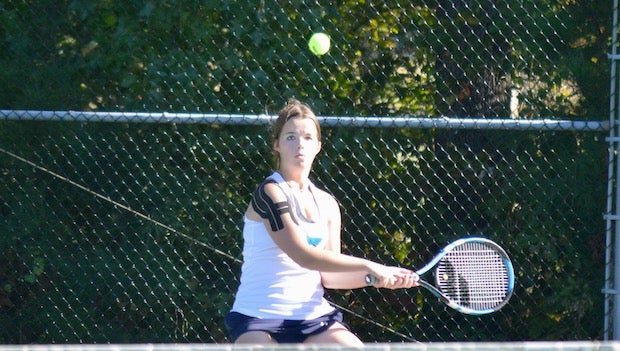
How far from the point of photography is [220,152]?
5039 millimetres

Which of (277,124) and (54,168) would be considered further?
(54,168)

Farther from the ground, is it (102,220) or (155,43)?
(155,43)

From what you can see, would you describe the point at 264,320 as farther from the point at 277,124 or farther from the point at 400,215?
the point at 400,215

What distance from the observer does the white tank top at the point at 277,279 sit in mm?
3670

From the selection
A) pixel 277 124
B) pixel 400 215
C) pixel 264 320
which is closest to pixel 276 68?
pixel 400 215

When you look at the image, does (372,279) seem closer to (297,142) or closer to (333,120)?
(297,142)

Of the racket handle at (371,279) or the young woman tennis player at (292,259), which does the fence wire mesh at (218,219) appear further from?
the racket handle at (371,279)

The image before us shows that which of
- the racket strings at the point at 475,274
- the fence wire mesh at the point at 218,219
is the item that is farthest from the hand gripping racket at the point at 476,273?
the fence wire mesh at the point at 218,219

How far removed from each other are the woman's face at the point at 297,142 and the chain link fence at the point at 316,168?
1208 millimetres

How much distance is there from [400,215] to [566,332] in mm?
947

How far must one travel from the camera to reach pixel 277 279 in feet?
12.1

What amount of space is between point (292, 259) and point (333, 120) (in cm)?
121

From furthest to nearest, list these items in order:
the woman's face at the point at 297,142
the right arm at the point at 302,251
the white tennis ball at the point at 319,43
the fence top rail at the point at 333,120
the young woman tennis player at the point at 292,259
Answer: the white tennis ball at the point at 319,43 → the fence top rail at the point at 333,120 → the woman's face at the point at 297,142 → the young woman tennis player at the point at 292,259 → the right arm at the point at 302,251

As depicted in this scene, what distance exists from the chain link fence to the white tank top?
1.23m
